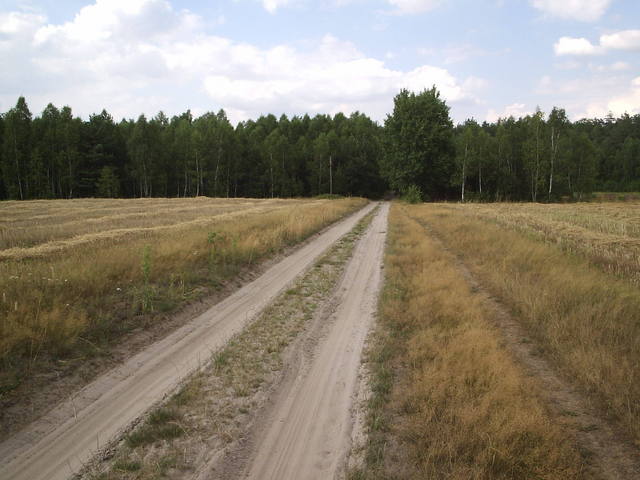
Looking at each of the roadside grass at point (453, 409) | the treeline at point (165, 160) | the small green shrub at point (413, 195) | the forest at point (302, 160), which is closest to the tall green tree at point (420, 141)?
Answer: the forest at point (302, 160)

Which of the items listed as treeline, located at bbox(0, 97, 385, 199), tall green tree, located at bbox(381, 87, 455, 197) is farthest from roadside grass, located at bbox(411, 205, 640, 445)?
treeline, located at bbox(0, 97, 385, 199)

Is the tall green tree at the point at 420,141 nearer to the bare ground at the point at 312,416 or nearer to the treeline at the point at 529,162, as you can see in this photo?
the treeline at the point at 529,162

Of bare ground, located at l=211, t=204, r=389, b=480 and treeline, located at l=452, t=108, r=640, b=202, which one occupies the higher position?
treeline, located at l=452, t=108, r=640, b=202

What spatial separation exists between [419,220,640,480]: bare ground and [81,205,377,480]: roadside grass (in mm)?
3853

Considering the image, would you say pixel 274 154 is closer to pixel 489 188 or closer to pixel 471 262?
pixel 489 188

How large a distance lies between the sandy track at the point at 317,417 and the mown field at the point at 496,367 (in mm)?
348

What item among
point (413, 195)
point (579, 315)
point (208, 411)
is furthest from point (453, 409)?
point (413, 195)

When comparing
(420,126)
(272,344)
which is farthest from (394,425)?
(420,126)

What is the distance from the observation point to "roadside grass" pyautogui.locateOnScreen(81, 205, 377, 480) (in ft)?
12.5

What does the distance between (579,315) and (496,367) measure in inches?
118

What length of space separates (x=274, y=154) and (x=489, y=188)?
4141 centimetres

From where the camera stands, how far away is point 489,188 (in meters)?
65.3

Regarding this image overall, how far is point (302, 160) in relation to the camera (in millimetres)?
77500

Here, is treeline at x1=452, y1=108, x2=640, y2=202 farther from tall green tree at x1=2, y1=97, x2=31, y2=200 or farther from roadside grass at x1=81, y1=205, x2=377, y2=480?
tall green tree at x1=2, y1=97, x2=31, y2=200
